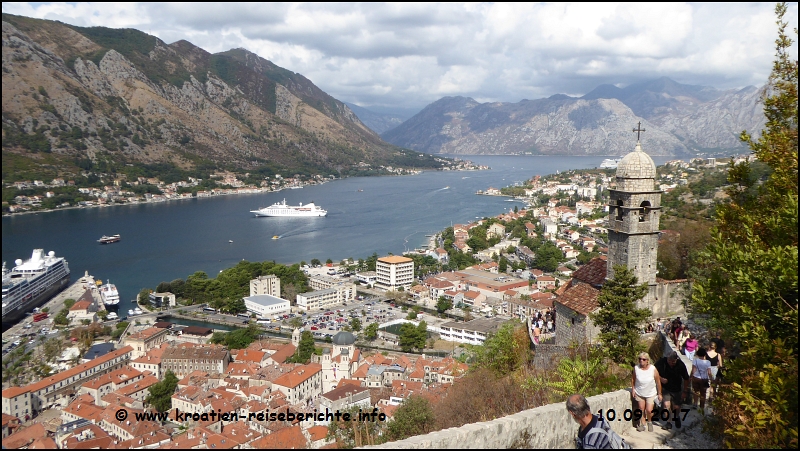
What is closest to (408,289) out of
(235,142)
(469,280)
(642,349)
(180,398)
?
(469,280)

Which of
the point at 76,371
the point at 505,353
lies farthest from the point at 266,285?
the point at 505,353

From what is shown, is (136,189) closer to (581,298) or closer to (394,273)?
(394,273)

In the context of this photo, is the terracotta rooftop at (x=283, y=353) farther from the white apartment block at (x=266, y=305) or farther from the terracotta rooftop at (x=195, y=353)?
the white apartment block at (x=266, y=305)

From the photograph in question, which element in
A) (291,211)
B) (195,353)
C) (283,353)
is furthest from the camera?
(291,211)

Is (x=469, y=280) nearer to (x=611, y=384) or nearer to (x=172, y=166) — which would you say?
(x=611, y=384)

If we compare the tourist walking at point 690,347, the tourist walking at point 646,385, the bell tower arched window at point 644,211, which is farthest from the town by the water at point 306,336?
the tourist walking at point 646,385

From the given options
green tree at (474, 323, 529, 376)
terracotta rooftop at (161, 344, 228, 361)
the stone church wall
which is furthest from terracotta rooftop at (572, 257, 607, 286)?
terracotta rooftop at (161, 344, 228, 361)
